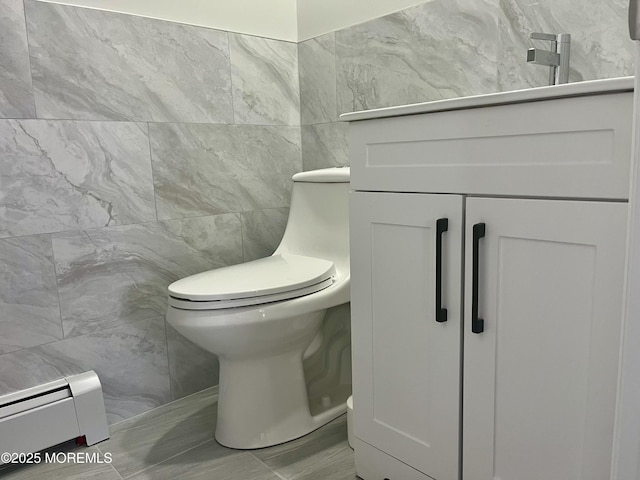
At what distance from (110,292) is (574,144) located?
1299mm

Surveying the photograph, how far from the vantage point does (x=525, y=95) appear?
30.4 inches

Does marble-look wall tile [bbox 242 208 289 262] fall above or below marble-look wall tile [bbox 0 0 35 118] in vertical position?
below

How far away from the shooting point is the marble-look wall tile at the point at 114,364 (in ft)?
4.53

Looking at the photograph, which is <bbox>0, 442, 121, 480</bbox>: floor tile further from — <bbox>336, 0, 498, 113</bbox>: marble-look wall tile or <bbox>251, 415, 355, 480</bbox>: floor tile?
<bbox>336, 0, 498, 113</bbox>: marble-look wall tile

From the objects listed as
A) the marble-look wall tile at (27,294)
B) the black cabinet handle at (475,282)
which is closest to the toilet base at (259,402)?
the marble-look wall tile at (27,294)

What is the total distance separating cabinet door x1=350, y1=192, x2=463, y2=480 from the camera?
933 millimetres

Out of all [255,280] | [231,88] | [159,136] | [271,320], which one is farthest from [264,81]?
[271,320]

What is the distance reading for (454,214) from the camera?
2.96ft

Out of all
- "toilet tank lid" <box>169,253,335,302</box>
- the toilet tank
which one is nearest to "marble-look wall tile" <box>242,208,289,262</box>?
the toilet tank

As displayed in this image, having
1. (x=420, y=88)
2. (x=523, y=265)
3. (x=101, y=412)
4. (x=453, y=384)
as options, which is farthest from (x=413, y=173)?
(x=101, y=412)

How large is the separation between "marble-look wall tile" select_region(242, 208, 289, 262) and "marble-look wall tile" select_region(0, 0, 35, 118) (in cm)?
75

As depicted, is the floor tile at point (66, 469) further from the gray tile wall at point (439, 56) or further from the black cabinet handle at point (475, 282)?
the gray tile wall at point (439, 56)

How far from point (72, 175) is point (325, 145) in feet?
2.76

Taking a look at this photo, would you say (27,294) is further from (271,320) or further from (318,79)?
(318,79)
